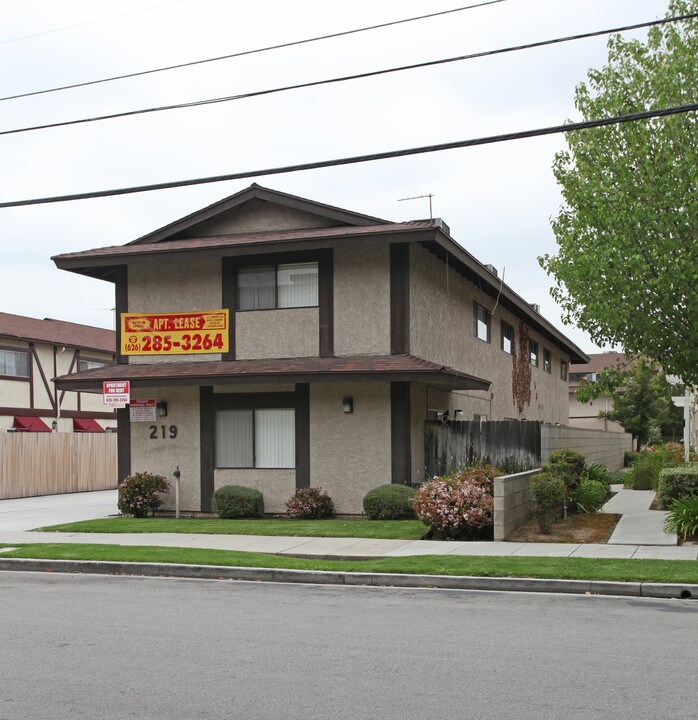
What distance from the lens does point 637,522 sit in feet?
57.8

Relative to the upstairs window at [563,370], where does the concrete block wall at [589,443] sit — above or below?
below

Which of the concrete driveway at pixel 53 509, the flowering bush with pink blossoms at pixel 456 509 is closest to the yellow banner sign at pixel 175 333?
the concrete driveway at pixel 53 509

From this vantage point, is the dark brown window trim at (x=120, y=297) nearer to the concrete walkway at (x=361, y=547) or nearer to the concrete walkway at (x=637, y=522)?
the concrete walkway at (x=361, y=547)

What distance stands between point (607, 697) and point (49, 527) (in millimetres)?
15313

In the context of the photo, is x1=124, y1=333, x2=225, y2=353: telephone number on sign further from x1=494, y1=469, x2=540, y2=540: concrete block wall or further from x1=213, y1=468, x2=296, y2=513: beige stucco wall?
x1=494, y1=469, x2=540, y2=540: concrete block wall

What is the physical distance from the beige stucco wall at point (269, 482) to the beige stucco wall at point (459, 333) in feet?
13.3

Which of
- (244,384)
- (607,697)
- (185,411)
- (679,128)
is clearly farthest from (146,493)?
(607,697)

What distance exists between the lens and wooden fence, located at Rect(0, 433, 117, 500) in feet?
103

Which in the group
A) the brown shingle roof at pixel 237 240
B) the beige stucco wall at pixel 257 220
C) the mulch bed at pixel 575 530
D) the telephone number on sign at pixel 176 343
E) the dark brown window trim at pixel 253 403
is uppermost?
the beige stucco wall at pixel 257 220

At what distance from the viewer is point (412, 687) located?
6855mm

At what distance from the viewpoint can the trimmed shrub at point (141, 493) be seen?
21.1 metres

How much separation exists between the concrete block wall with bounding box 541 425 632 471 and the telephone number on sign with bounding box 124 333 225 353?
25.5 ft

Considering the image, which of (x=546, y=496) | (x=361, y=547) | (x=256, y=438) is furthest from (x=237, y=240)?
(x=546, y=496)

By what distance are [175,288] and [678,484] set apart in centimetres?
1199
